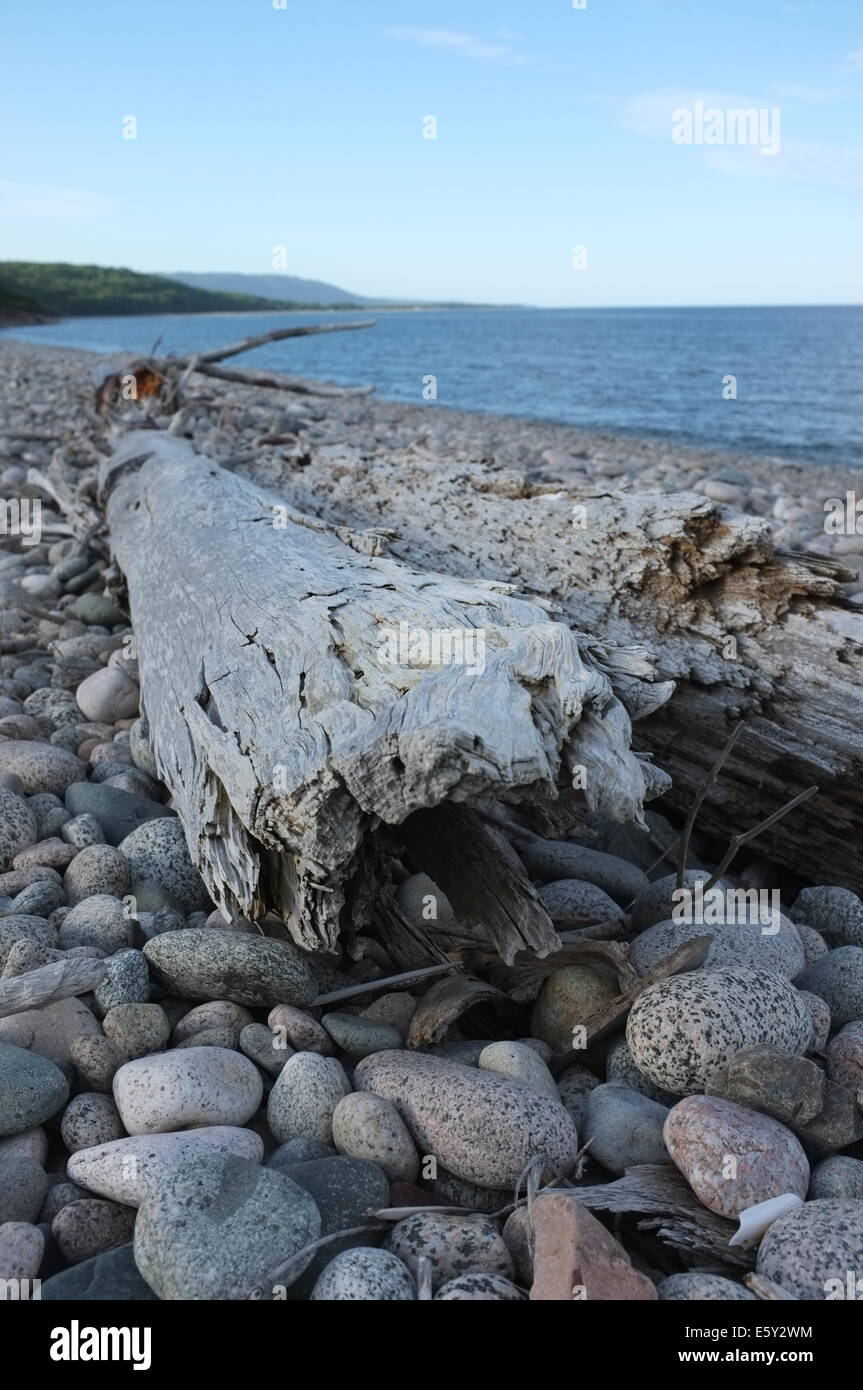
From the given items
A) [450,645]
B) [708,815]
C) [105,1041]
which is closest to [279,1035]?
[105,1041]

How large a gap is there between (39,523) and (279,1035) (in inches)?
231

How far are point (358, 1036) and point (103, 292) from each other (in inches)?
4452

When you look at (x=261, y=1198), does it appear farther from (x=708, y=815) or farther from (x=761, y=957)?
(x=708, y=815)

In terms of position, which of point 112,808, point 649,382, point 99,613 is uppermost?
point 649,382

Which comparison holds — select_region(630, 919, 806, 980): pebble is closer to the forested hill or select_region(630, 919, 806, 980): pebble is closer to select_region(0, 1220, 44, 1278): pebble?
select_region(0, 1220, 44, 1278): pebble

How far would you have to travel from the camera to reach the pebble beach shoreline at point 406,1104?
76.5 inches

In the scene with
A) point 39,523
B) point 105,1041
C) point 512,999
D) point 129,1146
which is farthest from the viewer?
point 39,523

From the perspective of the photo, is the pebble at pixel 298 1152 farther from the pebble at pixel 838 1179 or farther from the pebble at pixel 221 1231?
the pebble at pixel 838 1179

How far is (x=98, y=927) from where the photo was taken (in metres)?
2.90

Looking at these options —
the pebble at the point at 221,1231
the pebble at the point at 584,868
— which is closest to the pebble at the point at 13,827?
the pebble at the point at 221,1231

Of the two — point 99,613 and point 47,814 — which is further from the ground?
point 99,613

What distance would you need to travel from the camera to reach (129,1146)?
7.15ft

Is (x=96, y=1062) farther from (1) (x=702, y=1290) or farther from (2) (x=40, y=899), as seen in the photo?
(1) (x=702, y=1290)

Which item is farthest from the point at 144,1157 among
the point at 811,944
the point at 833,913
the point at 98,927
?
the point at 833,913
